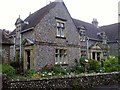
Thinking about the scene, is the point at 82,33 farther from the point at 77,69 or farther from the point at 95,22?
the point at 95,22

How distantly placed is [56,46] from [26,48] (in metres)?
3.25

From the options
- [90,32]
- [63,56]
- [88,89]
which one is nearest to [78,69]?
[63,56]

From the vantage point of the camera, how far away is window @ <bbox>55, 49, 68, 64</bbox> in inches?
873

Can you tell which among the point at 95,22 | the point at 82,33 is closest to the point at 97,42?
the point at 82,33

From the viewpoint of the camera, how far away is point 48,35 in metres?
21.2

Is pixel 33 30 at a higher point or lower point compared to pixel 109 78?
higher

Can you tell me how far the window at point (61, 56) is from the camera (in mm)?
22173

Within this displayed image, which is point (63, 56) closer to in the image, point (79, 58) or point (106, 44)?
point (79, 58)

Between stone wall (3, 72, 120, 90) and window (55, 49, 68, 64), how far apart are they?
23.3ft

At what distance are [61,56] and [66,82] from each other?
30.3ft

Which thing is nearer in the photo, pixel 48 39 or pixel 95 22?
pixel 48 39

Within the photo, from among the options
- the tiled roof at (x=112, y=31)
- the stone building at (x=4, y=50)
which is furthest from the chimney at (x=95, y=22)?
the stone building at (x=4, y=50)

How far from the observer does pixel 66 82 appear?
13.7 metres

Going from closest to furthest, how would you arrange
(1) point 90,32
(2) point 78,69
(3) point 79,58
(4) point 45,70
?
(4) point 45,70 → (2) point 78,69 → (3) point 79,58 → (1) point 90,32
